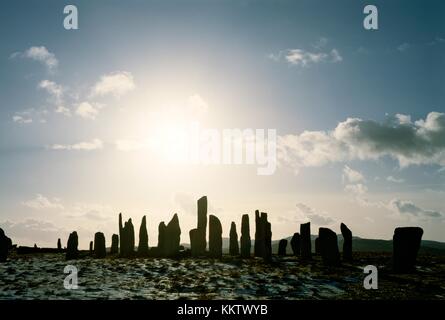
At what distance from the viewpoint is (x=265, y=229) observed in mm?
29938

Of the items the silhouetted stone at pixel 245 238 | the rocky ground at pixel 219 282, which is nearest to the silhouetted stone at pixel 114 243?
the silhouetted stone at pixel 245 238

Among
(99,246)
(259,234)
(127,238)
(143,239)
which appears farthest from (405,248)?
(99,246)

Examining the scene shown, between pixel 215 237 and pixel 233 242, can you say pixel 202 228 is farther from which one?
pixel 233 242

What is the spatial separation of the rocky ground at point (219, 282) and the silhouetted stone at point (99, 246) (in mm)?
9682

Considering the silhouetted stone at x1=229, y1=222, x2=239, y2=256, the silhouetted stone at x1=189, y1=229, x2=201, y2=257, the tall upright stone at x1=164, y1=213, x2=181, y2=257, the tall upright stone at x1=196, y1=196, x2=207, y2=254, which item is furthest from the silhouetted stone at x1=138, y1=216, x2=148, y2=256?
the silhouetted stone at x1=229, y1=222, x2=239, y2=256

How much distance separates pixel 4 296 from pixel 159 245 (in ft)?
→ 58.7

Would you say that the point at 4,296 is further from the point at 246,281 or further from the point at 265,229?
the point at 265,229

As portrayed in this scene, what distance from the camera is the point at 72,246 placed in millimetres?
32594

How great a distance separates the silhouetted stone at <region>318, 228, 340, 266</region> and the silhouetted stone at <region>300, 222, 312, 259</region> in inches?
131

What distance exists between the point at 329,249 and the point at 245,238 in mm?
8568

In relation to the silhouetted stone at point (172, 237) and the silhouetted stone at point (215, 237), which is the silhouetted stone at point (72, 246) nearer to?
the silhouetted stone at point (172, 237)

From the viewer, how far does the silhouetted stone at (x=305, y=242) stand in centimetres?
2862

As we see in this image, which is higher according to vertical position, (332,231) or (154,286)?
(332,231)
